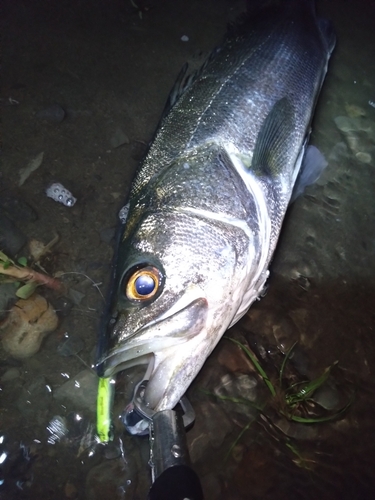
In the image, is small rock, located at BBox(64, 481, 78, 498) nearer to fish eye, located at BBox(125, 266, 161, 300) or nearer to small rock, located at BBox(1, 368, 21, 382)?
small rock, located at BBox(1, 368, 21, 382)

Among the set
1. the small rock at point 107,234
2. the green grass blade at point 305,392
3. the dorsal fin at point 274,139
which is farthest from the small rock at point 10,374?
the dorsal fin at point 274,139

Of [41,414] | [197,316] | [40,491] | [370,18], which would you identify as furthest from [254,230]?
[370,18]

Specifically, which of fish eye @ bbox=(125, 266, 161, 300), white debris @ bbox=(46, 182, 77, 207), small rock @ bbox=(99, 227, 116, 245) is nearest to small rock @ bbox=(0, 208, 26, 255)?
white debris @ bbox=(46, 182, 77, 207)

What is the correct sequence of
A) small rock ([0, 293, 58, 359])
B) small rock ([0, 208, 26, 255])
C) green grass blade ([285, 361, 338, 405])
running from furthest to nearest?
small rock ([0, 208, 26, 255]), small rock ([0, 293, 58, 359]), green grass blade ([285, 361, 338, 405])

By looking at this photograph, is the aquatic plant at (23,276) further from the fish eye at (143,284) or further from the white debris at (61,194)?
the fish eye at (143,284)

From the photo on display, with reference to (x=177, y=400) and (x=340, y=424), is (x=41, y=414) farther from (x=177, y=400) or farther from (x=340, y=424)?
(x=340, y=424)

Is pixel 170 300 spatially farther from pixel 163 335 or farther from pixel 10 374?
pixel 10 374

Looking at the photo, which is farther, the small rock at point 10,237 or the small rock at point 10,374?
the small rock at point 10,237
